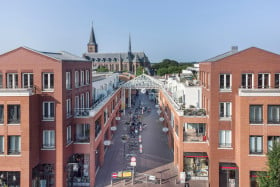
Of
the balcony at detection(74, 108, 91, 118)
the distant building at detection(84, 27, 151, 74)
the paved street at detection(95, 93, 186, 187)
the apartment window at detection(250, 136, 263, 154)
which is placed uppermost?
the distant building at detection(84, 27, 151, 74)

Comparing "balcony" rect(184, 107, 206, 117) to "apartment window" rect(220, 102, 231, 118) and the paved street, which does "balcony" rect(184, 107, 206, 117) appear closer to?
"apartment window" rect(220, 102, 231, 118)

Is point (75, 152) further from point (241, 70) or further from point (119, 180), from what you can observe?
point (241, 70)

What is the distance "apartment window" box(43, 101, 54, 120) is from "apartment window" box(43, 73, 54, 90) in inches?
51.8

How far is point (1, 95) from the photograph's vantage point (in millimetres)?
25000

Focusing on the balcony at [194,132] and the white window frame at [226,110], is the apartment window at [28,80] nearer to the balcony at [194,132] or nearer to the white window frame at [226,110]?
the balcony at [194,132]

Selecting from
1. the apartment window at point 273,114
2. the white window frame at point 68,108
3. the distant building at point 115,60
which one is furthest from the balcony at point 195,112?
the distant building at point 115,60

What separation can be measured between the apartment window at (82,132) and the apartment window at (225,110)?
13264mm

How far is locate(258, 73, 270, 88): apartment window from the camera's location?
91.5ft

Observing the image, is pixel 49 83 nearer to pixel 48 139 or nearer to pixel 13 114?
pixel 13 114

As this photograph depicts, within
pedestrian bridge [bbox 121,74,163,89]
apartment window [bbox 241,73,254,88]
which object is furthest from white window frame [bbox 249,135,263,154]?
pedestrian bridge [bbox 121,74,163,89]

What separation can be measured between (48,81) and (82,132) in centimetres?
724

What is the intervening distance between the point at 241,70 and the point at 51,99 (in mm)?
16969

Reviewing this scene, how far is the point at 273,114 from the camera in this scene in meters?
26.4

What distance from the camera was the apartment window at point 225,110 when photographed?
28.4 meters
